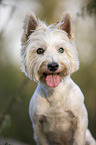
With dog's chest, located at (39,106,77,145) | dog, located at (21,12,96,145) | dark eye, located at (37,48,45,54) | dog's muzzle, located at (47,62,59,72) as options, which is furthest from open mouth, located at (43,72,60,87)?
dog's chest, located at (39,106,77,145)

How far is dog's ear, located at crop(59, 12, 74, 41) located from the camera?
11.7 feet

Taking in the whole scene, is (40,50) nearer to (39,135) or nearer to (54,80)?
(54,80)

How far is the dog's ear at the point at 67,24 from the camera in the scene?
3572mm

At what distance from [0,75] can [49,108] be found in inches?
306

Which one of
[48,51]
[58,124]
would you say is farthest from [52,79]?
[58,124]

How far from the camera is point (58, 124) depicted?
3.74 meters

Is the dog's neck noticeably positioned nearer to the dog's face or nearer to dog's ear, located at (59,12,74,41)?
the dog's face

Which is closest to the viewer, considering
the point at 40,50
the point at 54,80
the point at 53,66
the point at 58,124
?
the point at 53,66

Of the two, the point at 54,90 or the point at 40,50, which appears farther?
the point at 54,90

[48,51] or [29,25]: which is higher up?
[29,25]

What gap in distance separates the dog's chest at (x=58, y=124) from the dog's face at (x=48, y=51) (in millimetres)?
512

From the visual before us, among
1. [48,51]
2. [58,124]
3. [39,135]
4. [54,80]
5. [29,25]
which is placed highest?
[29,25]

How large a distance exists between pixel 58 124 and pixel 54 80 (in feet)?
2.59

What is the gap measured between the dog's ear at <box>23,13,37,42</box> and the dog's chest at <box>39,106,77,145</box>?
44.9 inches
